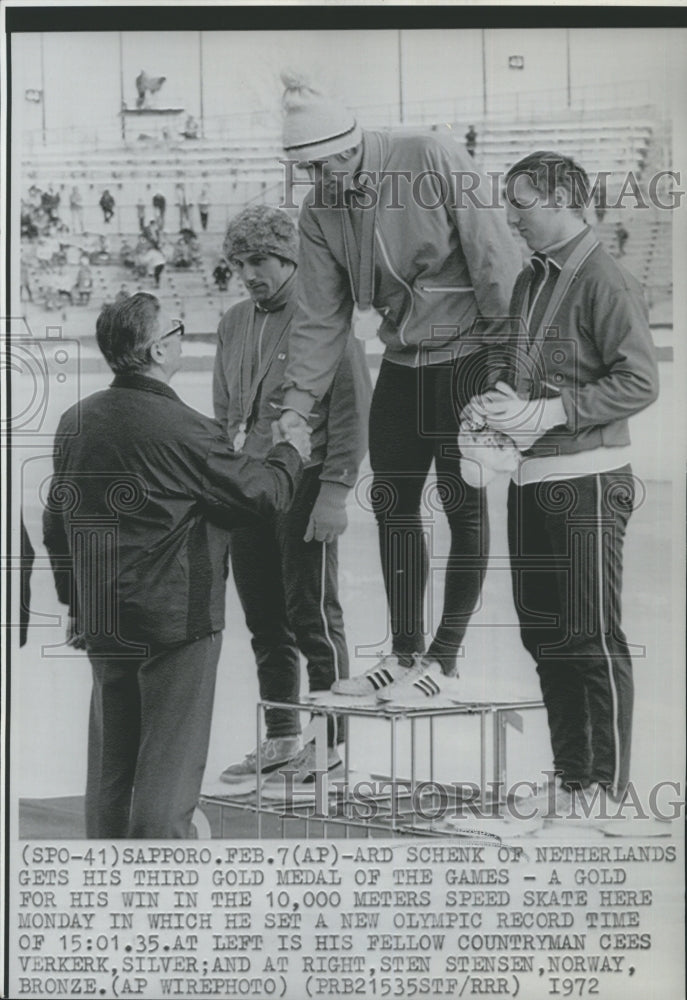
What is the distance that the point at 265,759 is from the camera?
16.5 feet

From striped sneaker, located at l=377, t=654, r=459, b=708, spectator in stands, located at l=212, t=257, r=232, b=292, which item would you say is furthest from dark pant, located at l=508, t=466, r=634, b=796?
spectator in stands, located at l=212, t=257, r=232, b=292

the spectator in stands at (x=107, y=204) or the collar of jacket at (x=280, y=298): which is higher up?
the spectator in stands at (x=107, y=204)

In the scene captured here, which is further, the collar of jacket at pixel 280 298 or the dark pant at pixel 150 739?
the collar of jacket at pixel 280 298

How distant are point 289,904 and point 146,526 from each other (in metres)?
1.54

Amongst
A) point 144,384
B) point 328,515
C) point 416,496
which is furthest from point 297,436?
point 144,384

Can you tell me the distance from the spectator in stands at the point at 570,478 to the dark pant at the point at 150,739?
4.20 feet

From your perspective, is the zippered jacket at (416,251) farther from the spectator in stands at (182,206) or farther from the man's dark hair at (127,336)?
the man's dark hair at (127,336)

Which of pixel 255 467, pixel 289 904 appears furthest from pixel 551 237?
pixel 289 904

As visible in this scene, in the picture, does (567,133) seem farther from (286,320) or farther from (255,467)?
(255,467)

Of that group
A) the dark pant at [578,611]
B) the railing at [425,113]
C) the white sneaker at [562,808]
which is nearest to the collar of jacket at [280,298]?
the railing at [425,113]

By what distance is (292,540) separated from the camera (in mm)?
5102

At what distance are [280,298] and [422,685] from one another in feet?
5.23

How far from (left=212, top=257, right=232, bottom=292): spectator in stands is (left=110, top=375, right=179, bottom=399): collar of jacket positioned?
1.44ft

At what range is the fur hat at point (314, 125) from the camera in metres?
5.02
